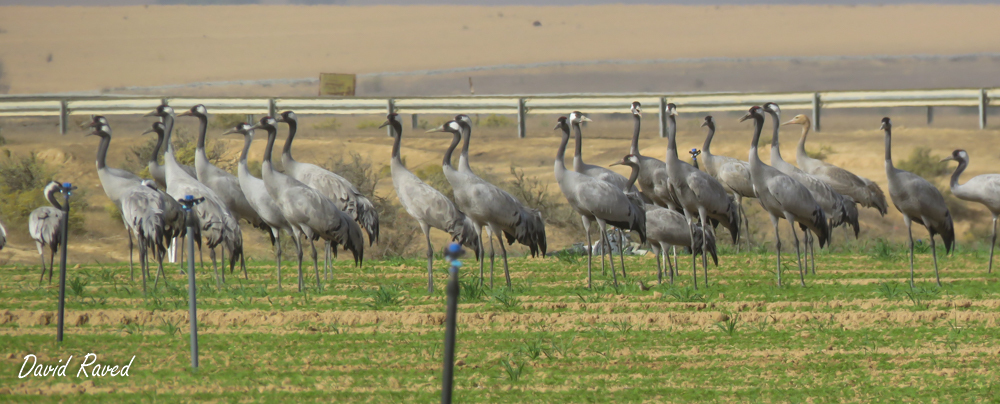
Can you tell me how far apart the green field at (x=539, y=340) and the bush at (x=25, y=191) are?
1175cm

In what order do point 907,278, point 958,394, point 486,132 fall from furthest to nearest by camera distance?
point 486,132, point 907,278, point 958,394

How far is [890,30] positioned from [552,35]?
28.3 m

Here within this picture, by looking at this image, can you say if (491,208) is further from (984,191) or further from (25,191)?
(25,191)

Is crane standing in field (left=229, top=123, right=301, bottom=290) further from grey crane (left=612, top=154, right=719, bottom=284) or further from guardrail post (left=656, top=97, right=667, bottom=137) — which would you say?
guardrail post (left=656, top=97, right=667, bottom=137)

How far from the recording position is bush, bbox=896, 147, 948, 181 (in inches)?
1206

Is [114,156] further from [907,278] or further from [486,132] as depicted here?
[907,278]

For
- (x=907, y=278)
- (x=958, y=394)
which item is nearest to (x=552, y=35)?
(x=907, y=278)

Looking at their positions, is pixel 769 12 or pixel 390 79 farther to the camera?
pixel 769 12

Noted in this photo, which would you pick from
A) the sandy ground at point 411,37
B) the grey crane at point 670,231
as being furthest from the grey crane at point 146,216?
the sandy ground at point 411,37

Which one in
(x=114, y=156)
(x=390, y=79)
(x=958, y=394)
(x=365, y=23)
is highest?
(x=365, y=23)

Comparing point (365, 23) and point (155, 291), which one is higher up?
point (365, 23)

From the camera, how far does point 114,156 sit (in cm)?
3256

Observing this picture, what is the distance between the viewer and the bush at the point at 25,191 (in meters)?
26.4

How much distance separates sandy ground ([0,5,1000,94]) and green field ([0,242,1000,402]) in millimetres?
71232
